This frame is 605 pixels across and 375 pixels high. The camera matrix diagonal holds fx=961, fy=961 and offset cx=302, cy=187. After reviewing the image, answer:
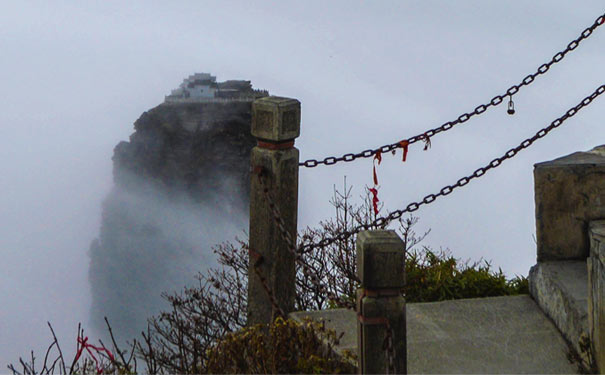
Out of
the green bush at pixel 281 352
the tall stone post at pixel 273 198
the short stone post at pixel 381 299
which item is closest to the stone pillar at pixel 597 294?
the short stone post at pixel 381 299

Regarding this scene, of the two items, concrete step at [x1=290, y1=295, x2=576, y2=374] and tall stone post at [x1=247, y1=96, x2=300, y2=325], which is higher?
tall stone post at [x1=247, y1=96, x2=300, y2=325]

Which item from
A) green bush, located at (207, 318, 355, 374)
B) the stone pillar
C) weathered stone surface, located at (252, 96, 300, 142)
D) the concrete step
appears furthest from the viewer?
weathered stone surface, located at (252, 96, 300, 142)

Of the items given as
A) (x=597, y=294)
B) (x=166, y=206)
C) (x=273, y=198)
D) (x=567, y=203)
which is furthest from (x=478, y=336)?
(x=166, y=206)

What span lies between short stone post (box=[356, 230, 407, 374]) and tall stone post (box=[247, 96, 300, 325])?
5.52 ft

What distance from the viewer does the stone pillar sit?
16.3 feet

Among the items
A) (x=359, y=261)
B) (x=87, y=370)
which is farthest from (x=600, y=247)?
(x=87, y=370)

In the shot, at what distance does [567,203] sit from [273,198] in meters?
1.98

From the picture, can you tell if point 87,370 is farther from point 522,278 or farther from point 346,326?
point 522,278

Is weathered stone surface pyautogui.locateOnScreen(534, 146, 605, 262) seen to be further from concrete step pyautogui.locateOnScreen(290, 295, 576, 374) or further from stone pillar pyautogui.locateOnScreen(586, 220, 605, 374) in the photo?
stone pillar pyautogui.locateOnScreen(586, 220, 605, 374)

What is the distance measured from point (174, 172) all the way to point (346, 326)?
6050 cm

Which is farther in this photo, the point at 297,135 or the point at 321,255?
the point at 321,255

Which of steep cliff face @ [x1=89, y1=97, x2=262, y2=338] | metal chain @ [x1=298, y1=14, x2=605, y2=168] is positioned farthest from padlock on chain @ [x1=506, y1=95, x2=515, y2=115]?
steep cliff face @ [x1=89, y1=97, x2=262, y2=338]

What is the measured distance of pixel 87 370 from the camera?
7273 mm

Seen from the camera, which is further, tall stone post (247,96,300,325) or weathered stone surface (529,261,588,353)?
tall stone post (247,96,300,325)
